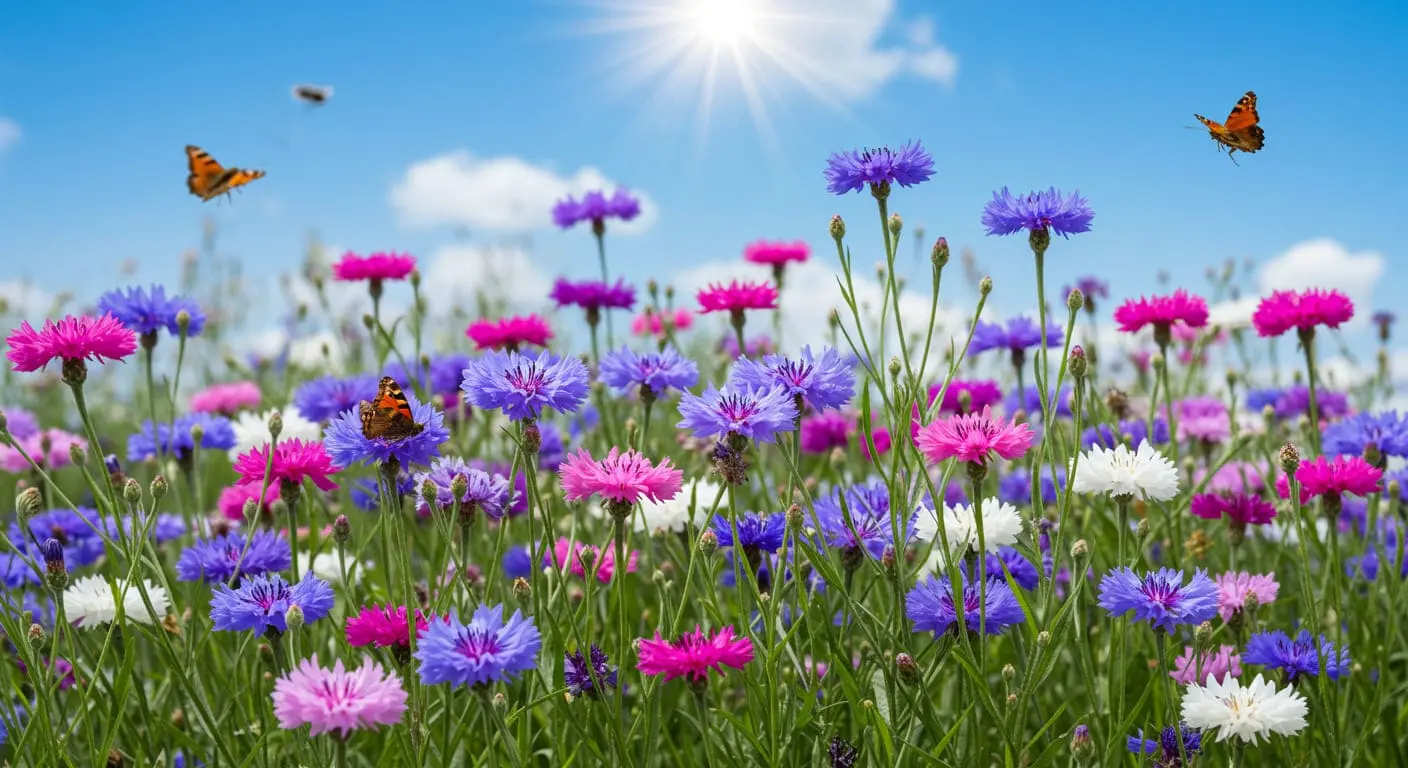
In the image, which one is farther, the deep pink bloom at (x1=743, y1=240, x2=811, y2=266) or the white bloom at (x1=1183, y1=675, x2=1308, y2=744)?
the deep pink bloom at (x1=743, y1=240, x2=811, y2=266)

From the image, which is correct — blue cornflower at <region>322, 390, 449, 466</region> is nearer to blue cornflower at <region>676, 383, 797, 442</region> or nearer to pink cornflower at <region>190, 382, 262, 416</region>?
blue cornflower at <region>676, 383, 797, 442</region>

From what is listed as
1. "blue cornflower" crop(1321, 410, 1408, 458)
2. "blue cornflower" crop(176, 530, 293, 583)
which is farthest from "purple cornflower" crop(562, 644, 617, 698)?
"blue cornflower" crop(1321, 410, 1408, 458)

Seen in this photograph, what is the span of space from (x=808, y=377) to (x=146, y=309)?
1.64 meters

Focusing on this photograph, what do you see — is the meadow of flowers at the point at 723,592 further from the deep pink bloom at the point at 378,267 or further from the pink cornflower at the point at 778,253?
the pink cornflower at the point at 778,253

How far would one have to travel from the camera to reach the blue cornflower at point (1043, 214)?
5.55 ft

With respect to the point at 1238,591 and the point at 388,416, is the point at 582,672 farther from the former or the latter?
the point at 1238,591

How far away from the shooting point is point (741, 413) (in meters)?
1.43

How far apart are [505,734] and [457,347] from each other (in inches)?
210

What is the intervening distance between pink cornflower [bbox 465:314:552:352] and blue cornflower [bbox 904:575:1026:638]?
1132 mm

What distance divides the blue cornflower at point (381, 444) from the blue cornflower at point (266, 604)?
0.18 metres

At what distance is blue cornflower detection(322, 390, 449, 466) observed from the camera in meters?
1.49

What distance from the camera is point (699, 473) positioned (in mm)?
2848

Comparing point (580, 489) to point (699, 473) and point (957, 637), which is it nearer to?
point (957, 637)

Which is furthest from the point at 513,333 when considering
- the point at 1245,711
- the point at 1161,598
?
the point at 1245,711
